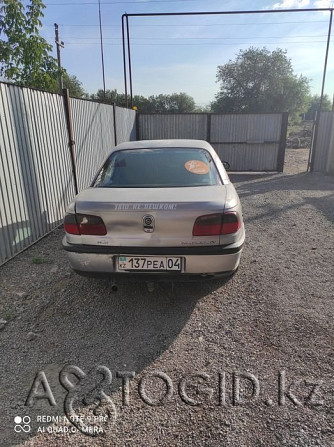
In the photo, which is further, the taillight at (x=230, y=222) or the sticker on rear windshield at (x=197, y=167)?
the sticker on rear windshield at (x=197, y=167)

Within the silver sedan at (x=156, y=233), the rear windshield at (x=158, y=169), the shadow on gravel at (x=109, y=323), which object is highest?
the rear windshield at (x=158, y=169)

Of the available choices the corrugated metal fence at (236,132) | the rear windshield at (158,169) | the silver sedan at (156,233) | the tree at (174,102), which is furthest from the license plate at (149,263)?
the tree at (174,102)

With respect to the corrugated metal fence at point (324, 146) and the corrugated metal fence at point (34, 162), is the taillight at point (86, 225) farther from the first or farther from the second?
the corrugated metal fence at point (324, 146)

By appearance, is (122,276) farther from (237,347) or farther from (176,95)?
(176,95)

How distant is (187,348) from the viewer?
8.34 feet

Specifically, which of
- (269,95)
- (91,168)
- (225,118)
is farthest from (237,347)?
(269,95)

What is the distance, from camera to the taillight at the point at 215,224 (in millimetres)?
2631

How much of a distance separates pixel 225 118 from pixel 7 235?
31.9 ft

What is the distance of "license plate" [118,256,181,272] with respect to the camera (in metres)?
2.68

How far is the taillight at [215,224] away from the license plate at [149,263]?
313mm

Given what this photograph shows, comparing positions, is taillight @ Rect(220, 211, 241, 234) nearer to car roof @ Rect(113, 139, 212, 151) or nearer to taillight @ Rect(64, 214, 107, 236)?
taillight @ Rect(64, 214, 107, 236)

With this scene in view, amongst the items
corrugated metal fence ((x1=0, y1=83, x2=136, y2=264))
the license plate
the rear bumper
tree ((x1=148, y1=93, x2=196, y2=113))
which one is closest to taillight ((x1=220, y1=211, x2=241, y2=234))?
the rear bumper

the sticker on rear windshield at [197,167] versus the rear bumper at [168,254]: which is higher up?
the sticker on rear windshield at [197,167]

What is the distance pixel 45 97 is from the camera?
16.5 ft
